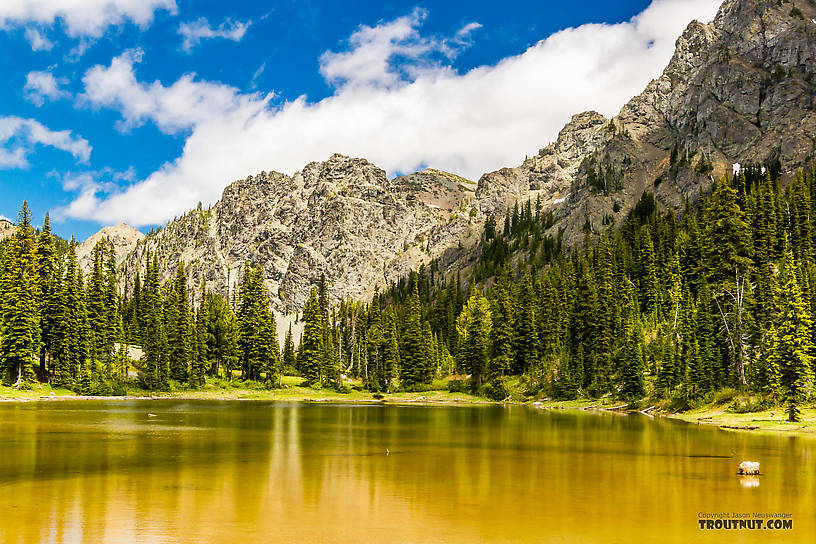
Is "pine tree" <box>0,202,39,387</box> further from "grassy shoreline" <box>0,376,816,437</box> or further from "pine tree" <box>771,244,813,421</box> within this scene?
"pine tree" <box>771,244,813,421</box>

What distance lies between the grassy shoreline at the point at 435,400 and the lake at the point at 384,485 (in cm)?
826

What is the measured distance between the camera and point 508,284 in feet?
471

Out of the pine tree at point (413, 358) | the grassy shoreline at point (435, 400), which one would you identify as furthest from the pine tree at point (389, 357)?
the grassy shoreline at point (435, 400)

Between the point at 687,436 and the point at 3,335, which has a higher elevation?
the point at 3,335

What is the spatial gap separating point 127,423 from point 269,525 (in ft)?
116

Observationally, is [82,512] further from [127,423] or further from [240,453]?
[127,423]

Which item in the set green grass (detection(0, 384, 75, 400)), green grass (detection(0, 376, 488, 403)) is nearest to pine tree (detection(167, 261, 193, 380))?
green grass (detection(0, 376, 488, 403))

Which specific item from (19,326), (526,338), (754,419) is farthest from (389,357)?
(754,419)

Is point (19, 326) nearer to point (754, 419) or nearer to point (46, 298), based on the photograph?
point (46, 298)

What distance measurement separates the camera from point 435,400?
100 meters

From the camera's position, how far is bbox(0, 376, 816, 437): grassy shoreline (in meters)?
50.3

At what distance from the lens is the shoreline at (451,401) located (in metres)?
49.8

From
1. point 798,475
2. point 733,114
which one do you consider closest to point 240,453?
point 798,475

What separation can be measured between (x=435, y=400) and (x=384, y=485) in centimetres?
7737
